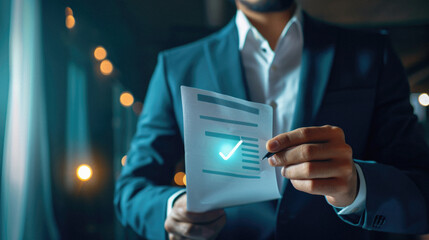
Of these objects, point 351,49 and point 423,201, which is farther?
point 351,49

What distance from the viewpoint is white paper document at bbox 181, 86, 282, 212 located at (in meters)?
0.37

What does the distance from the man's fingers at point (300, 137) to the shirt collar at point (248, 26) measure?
32cm

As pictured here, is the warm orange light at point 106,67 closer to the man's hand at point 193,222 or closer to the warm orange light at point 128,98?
the warm orange light at point 128,98

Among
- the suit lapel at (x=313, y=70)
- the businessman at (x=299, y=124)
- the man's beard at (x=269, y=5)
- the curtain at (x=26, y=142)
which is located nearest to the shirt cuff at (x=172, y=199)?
the businessman at (x=299, y=124)

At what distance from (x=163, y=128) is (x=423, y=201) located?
20.3 inches

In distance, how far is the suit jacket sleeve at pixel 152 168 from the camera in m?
0.54

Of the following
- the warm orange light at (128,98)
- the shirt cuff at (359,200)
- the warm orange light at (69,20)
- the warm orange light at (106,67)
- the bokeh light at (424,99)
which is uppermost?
the warm orange light at (69,20)

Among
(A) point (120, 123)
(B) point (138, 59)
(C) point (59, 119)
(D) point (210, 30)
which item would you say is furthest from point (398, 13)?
(A) point (120, 123)

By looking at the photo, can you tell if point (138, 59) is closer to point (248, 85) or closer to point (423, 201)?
point (248, 85)

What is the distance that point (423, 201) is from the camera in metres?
0.46

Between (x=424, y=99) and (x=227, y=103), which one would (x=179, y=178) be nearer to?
(x=227, y=103)

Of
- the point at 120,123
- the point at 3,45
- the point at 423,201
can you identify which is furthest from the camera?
the point at 120,123

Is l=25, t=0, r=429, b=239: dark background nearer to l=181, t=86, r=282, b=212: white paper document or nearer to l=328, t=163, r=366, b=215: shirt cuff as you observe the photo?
l=328, t=163, r=366, b=215: shirt cuff

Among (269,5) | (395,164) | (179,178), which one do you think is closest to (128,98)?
(179,178)
